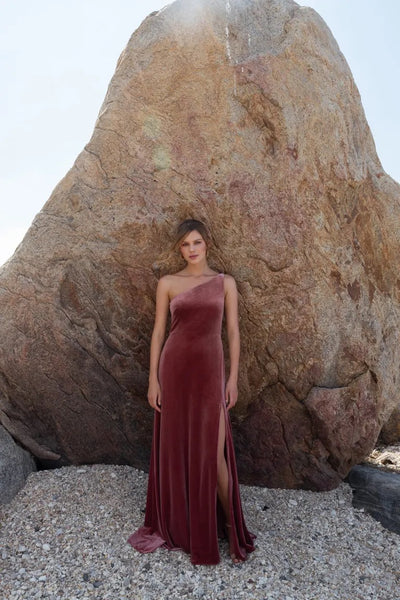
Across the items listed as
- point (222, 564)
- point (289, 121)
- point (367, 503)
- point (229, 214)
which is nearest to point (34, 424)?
point (222, 564)

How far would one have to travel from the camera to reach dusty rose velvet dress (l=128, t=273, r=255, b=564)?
13.4ft

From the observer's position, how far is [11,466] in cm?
495

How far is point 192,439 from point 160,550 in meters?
0.87

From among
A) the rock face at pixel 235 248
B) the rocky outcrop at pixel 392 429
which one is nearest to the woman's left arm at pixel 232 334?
the rock face at pixel 235 248

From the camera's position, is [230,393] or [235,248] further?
[235,248]

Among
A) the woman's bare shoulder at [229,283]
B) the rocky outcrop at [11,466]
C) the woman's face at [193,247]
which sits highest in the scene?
the woman's face at [193,247]

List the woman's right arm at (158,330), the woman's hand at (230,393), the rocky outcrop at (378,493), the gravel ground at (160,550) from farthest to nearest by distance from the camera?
the rocky outcrop at (378,493) < the woman's right arm at (158,330) < the woman's hand at (230,393) < the gravel ground at (160,550)

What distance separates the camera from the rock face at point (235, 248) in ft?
15.1

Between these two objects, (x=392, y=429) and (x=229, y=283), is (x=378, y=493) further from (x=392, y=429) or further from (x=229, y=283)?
(x=229, y=283)

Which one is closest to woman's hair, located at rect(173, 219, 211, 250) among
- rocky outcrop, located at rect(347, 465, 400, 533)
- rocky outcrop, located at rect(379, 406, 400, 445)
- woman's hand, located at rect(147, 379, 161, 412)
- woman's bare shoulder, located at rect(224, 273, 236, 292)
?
woman's bare shoulder, located at rect(224, 273, 236, 292)

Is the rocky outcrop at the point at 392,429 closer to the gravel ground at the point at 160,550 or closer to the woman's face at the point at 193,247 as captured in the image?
the gravel ground at the point at 160,550

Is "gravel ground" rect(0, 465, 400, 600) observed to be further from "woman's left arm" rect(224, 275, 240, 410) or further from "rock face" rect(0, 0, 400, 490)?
"woman's left arm" rect(224, 275, 240, 410)

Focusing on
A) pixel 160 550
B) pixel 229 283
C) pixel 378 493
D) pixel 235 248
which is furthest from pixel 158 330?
pixel 378 493

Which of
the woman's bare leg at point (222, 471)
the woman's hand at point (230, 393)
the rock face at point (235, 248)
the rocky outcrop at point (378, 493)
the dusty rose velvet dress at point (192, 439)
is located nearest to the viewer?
the dusty rose velvet dress at point (192, 439)
